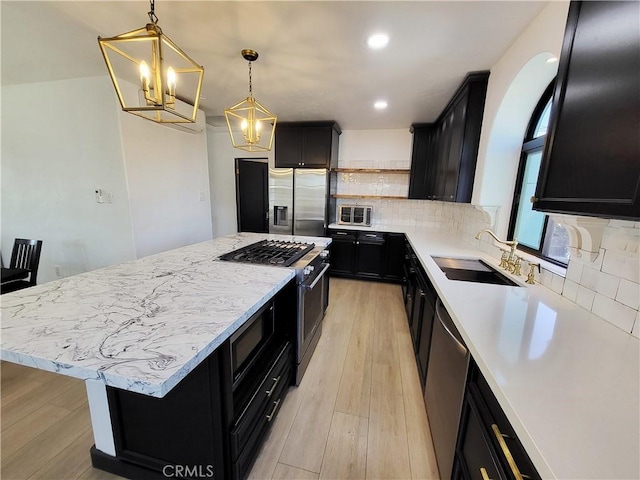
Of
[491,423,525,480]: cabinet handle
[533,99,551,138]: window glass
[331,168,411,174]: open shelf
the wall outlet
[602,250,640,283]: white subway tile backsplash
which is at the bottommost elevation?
[491,423,525,480]: cabinet handle

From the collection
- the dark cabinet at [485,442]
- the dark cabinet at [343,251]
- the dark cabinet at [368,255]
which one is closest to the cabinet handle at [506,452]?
the dark cabinet at [485,442]

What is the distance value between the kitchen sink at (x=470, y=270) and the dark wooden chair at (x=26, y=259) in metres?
3.75

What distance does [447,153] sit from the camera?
2.99 m

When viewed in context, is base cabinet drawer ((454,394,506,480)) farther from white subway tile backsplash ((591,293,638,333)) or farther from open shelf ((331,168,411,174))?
open shelf ((331,168,411,174))

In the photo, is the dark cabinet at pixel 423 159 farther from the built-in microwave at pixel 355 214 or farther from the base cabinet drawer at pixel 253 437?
the base cabinet drawer at pixel 253 437

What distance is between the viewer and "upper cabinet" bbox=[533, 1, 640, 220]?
683 millimetres

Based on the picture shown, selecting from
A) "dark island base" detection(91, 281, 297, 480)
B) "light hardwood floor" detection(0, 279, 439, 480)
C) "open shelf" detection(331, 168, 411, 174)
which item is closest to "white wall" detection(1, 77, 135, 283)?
"light hardwood floor" detection(0, 279, 439, 480)

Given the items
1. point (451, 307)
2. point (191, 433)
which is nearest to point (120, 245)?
point (191, 433)

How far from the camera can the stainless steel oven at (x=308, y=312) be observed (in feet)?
5.68

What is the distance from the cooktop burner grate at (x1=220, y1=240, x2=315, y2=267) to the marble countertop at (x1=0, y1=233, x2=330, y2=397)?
186 millimetres

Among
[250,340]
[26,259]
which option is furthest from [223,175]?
[250,340]

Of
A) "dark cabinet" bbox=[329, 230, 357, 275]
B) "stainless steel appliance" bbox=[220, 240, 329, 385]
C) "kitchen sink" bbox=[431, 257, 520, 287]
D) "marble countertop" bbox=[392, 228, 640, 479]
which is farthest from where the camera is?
"dark cabinet" bbox=[329, 230, 357, 275]

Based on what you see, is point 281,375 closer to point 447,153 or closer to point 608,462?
point 608,462

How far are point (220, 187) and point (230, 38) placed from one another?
3.37 meters
